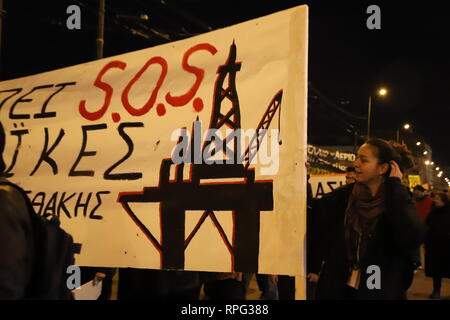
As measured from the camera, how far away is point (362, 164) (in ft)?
7.53

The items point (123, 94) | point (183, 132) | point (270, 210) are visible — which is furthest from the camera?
point (123, 94)

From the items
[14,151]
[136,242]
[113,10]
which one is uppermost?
[113,10]

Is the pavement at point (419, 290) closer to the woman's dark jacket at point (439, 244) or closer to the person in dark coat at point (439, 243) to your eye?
the person in dark coat at point (439, 243)

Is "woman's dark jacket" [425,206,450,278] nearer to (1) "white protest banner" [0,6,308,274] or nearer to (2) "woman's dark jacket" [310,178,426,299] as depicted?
(2) "woman's dark jacket" [310,178,426,299]

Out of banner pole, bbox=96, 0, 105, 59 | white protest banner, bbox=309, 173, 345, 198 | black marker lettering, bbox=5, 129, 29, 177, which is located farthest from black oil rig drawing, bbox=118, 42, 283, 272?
white protest banner, bbox=309, 173, 345, 198

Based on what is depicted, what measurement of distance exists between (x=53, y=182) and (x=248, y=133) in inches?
55.7

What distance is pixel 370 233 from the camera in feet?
7.12

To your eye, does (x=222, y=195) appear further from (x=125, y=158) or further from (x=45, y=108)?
(x=45, y=108)

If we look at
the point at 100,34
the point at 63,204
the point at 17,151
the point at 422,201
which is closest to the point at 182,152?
the point at 63,204

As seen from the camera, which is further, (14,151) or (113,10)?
(113,10)

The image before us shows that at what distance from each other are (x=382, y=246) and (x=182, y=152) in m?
1.11

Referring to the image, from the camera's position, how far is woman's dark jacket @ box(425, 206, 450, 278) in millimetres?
7191

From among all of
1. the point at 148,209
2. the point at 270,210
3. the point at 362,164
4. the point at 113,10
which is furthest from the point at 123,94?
the point at 113,10
